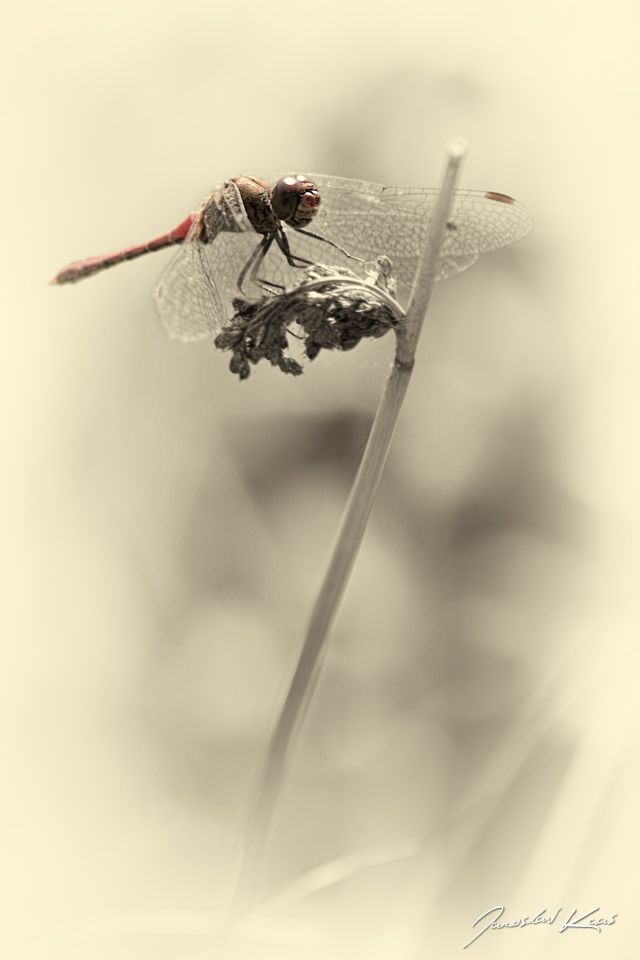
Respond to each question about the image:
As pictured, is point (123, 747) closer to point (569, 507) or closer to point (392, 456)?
point (392, 456)

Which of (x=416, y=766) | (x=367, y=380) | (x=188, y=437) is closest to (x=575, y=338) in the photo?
(x=367, y=380)

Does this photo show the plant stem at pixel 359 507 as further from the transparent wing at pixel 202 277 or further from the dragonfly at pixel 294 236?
the transparent wing at pixel 202 277

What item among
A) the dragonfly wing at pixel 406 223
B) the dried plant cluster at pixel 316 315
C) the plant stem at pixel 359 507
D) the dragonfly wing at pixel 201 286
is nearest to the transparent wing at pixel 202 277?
the dragonfly wing at pixel 201 286

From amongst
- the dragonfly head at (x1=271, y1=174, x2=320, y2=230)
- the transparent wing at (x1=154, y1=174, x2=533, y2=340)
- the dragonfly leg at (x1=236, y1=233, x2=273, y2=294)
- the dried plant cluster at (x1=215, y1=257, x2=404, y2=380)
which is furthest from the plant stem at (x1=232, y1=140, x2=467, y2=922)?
the dragonfly head at (x1=271, y1=174, x2=320, y2=230)

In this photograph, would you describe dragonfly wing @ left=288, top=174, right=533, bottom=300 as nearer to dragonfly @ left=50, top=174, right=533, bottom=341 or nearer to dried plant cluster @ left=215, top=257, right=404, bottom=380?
dragonfly @ left=50, top=174, right=533, bottom=341

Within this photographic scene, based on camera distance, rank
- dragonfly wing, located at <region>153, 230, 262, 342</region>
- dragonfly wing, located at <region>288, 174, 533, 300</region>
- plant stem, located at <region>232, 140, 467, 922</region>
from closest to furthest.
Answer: plant stem, located at <region>232, 140, 467, 922</region>
dragonfly wing, located at <region>153, 230, 262, 342</region>
dragonfly wing, located at <region>288, 174, 533, 300</region>

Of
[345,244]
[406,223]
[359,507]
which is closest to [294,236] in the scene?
[345,244]

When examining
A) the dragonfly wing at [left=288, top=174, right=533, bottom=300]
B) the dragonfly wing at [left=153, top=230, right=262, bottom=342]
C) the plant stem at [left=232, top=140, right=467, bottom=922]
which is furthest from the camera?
the dragonfly wing at [left=288, top=174, right=533, bottom=300]

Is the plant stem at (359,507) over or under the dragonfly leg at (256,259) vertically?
under

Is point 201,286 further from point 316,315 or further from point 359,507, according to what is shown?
point 359,507
